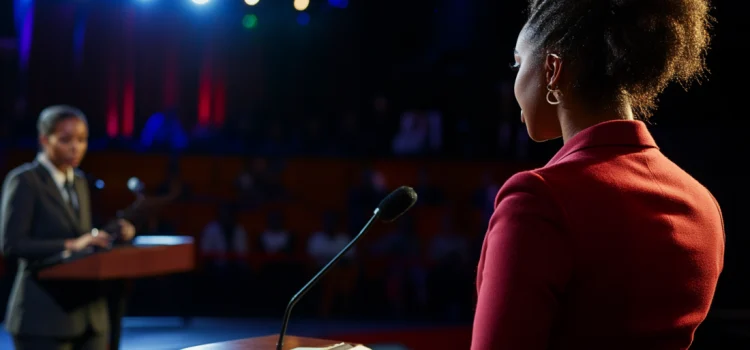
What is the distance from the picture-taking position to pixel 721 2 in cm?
624

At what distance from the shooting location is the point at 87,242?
295cm

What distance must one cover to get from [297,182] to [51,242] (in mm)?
5627

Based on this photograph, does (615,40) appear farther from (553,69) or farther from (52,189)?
(52,189)

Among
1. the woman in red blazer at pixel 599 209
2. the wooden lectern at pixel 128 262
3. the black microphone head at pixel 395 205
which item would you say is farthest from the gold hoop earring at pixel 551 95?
the wooden lectern at pixel 128 262

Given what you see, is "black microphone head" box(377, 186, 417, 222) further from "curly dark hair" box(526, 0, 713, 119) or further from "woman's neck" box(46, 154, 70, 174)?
"woman's neck" box(46, 154, 70, 174)

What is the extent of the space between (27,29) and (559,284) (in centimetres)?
918

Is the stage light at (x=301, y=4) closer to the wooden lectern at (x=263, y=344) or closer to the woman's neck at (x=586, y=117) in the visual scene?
the wooden lectern at (x=263, y=344)

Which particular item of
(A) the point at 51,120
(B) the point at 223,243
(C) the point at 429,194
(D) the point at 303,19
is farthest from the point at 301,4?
(A) the point at 51,120

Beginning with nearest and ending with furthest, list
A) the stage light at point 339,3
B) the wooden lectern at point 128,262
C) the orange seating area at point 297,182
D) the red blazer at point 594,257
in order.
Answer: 1. the red blazer at point 594,257
2. the wooden lectern at point 128,262
3. the orange seating area at point 297,182
4. the stage light at point 339,3

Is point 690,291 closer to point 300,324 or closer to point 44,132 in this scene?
point 44,132

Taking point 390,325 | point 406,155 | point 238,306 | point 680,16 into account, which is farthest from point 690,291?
point 406,155

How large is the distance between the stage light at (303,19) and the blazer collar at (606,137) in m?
8.23

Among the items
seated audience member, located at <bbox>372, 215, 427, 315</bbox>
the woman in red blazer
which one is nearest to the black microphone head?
the woman in red blazer

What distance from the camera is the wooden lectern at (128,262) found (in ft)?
9.25
